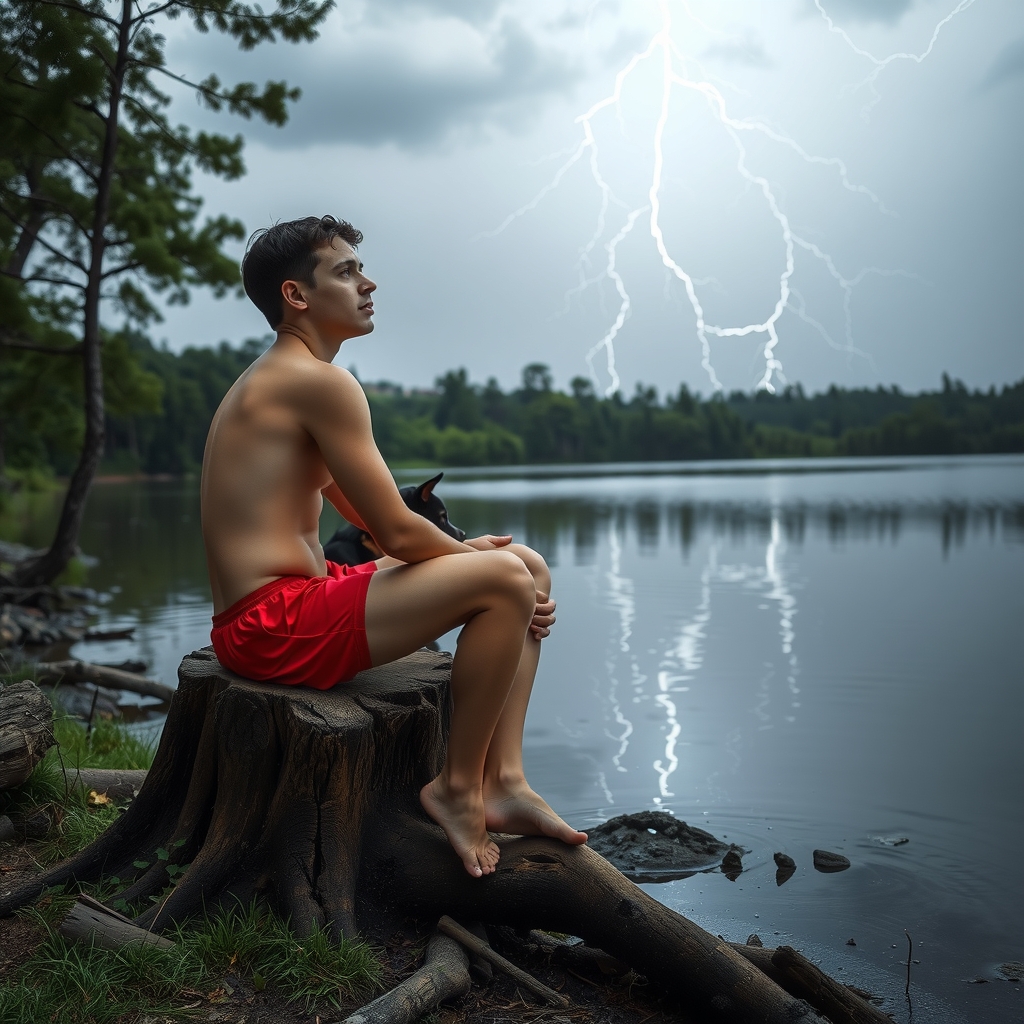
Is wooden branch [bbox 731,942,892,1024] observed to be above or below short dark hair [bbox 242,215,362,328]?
below

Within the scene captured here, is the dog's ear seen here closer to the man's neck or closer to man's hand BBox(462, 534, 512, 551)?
man's hand BBox(462, 534, 512, 551)

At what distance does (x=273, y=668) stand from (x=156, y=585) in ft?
42.2

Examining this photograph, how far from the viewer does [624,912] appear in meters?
2.76

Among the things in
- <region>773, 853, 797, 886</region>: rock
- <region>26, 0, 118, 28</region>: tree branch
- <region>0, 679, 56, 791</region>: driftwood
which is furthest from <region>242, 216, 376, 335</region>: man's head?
<region>26, 0, 118, 28</region>: tree branch

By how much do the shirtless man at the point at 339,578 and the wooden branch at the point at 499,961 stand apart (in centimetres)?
16

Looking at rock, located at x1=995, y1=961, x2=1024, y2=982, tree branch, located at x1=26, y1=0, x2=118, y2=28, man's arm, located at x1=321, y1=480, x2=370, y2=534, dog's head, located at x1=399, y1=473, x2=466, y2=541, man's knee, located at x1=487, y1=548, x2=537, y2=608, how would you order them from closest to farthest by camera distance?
man's knee, located at x1=487, y1=548, x2=537, y2=608, man's arm, located at x1=321, y1=480, x2=370, y2=534, rock, located at x1=995, y1=961, x2=1024, y2=982, dog's head, located at x1=399, y1=473, x2=466, y2=541, tree branch, located at x1=26, y1=0, x2=118, y2=28

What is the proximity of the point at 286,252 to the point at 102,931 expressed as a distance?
6.34 ft

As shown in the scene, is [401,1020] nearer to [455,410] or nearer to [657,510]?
[657,510]

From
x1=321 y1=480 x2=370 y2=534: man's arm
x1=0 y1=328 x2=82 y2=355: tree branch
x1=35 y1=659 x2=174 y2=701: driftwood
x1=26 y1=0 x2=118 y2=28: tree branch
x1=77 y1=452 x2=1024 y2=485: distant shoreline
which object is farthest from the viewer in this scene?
x1=77 y1=452 x2=1024 y2=485: distant shoreline

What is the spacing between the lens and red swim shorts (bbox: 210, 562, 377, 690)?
2.90 m

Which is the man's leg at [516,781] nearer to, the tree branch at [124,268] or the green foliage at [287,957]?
the green foliage at [287,957]

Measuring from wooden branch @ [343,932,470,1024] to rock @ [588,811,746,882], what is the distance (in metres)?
1.86

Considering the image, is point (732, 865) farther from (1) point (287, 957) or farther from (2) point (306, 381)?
(2) point (306, 381)

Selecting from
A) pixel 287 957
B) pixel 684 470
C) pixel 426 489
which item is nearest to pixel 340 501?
pixel 426 489
